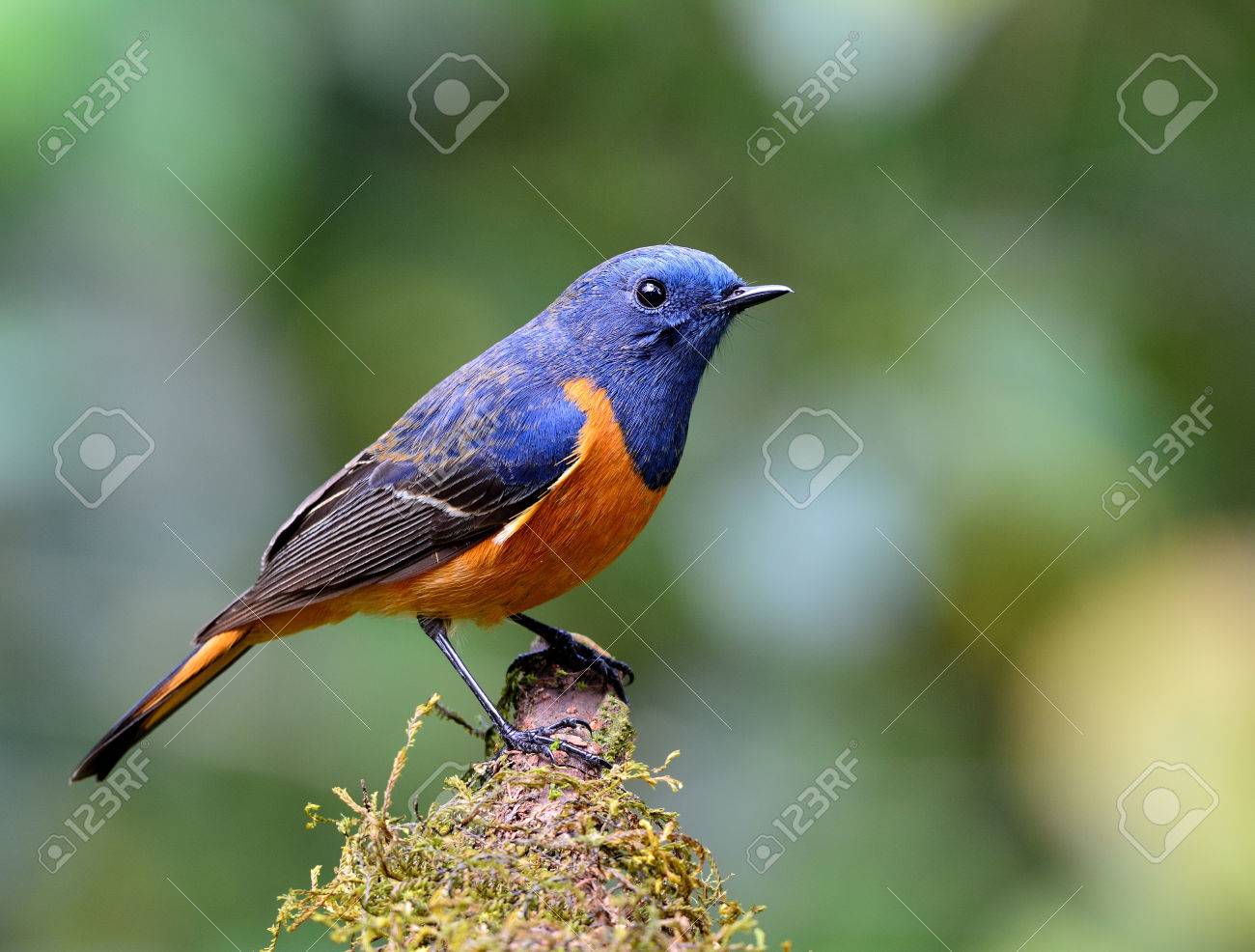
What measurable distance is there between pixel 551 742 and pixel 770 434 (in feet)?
5.23

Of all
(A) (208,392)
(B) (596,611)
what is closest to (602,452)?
(B) (596,611)

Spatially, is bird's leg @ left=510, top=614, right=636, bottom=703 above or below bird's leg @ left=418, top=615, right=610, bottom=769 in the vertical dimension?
above

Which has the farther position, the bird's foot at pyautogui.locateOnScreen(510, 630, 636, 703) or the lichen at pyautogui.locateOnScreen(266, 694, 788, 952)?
the bird's foot at pyautogui.locateOnScreen(510, 630, 636, 703)

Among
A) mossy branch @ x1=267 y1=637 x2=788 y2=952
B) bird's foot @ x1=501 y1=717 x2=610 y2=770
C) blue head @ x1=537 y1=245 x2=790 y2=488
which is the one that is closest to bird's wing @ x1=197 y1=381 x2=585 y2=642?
blue head @ x1=537 y1=245 x2=790 y2=488

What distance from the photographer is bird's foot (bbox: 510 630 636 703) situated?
13.0ft

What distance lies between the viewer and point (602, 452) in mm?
3980

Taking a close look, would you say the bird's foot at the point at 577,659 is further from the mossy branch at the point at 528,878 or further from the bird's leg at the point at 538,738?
the mossy branch at the point at 528,878

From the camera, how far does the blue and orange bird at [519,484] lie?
13.0 ft

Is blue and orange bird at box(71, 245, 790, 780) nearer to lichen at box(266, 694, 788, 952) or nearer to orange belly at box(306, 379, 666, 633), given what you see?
orange belly at box(306, 379, 666, 633)

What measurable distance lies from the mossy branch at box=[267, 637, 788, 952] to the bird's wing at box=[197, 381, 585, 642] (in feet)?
4.11

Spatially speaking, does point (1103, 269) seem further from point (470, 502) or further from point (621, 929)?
point (621, 929)

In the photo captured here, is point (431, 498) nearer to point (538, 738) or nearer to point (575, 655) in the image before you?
point (575, 655)

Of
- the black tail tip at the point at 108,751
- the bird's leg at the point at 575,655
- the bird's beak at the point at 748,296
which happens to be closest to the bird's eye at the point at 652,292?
the bird's beak at the point at 748,296

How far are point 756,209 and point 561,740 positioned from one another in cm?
234
